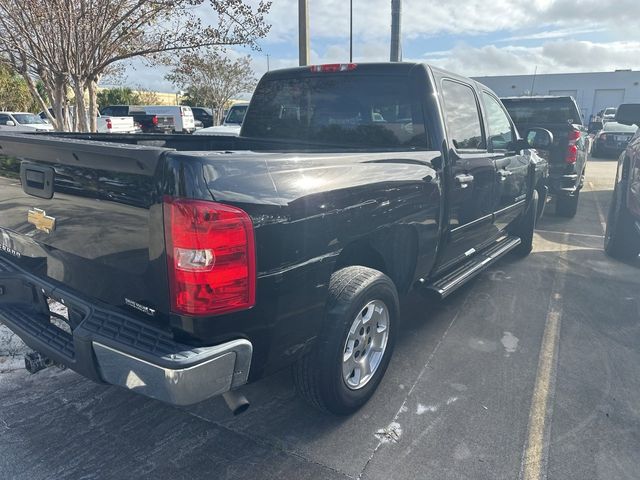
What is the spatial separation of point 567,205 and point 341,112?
6343mm

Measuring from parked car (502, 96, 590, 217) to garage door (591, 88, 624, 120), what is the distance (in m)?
41.1

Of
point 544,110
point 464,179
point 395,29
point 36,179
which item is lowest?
point 464,179

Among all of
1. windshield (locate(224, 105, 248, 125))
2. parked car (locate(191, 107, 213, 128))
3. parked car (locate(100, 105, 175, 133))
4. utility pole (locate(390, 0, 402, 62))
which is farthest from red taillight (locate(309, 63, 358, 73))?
parked car (locate(191, 107, 213, 128))

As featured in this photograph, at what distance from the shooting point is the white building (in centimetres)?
4291

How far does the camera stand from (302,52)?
1012 cm

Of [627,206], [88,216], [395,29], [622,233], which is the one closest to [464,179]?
[88,216]

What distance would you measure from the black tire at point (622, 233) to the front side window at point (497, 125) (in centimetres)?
184

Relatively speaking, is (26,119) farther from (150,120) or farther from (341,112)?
(341,112)

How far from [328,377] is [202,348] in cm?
87

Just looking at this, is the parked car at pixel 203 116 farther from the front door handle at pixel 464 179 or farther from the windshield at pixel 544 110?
the front door handle at pixel 464 179

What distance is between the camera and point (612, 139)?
19297mm

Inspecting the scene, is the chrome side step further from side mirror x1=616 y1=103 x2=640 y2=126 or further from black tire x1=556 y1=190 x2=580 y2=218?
black tire x1=556 y1=190 x2=580 y2=218

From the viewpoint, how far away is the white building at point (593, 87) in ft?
141

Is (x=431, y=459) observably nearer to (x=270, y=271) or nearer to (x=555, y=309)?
(x=270, y=271)
